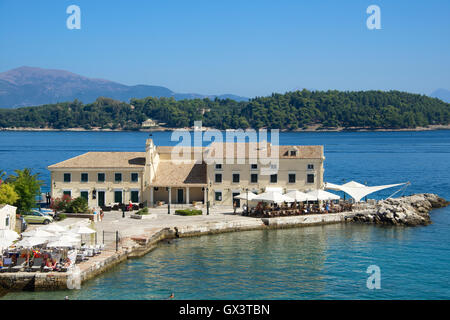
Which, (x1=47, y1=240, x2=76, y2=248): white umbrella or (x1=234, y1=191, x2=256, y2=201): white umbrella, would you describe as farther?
(x1=234, y1=191, x2=256, y2=201): white umbrella

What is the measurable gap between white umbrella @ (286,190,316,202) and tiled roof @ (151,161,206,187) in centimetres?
887

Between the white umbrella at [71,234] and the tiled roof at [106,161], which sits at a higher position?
the tiled roof at [106,161]

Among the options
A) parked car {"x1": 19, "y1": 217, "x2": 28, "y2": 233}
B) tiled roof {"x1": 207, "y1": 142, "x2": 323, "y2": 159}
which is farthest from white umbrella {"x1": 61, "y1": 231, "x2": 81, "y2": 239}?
tiled roof {"x1": 207, "y1": 142, "x2": 323, "y2": 159}

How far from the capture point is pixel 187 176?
5525 cm

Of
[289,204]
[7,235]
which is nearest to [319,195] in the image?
[289,204]

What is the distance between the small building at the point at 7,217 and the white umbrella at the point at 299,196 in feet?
80.5

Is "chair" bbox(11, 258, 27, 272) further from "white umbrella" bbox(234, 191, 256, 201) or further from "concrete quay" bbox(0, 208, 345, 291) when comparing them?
"white umbrella" bbox(234, 191, 256, 201)

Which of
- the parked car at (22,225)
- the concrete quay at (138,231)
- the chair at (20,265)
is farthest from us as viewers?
the parked car at (22,225)

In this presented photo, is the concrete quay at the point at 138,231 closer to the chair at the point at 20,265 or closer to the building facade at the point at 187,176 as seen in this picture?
the chair at the point at 20,265

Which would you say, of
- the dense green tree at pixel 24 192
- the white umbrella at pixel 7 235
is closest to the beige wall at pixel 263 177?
the dense green tree at pixel 24 192

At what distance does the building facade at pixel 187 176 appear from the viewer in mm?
53219

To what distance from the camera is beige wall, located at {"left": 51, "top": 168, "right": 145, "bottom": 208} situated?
53094 mm

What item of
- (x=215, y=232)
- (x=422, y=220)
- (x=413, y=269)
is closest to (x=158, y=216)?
(x=215, y=232)
